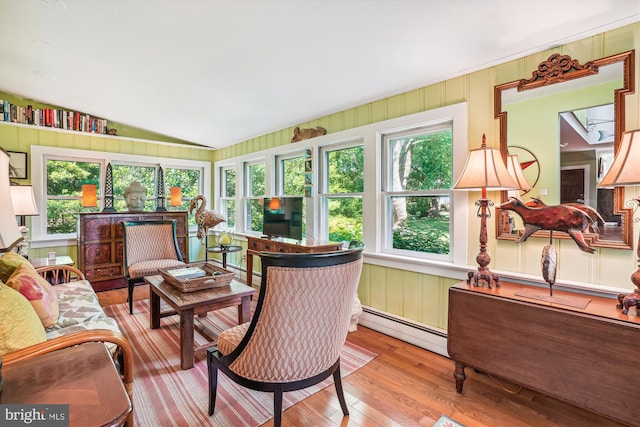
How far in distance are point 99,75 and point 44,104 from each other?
184 cm

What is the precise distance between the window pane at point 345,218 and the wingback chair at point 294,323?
1742 mm

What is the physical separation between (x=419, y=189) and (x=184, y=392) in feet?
7.92

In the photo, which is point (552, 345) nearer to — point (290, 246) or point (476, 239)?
point (476, 239)

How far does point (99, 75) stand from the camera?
3154 millimetres

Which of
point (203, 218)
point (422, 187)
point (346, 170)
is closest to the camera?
point (422, 187)

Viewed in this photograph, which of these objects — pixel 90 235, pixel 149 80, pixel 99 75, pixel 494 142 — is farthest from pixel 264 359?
pixel 90 235

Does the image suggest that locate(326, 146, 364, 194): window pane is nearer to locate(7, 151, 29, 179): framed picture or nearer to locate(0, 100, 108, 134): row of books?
locate(0, 100, 108, 134): row of books

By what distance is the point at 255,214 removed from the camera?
487cm

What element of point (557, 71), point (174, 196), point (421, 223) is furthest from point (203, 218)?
point (557, 71)

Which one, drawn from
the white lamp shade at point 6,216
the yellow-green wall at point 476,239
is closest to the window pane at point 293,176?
the yellow-green wall at point 476,239

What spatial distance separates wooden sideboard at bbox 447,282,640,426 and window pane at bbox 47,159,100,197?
17.0 feet

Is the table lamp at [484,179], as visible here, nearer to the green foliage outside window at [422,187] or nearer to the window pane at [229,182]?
the green foliage outside window at [422,187]

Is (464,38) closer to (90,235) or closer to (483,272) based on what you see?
(483,272)

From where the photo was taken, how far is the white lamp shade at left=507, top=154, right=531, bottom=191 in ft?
6.57
